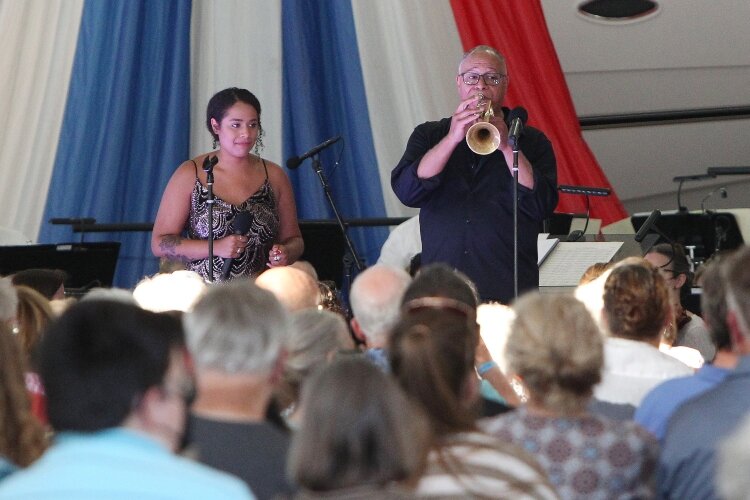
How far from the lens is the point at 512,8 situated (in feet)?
25.4

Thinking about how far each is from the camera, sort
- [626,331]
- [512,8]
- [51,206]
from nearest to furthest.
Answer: [626,331] < [51,206] < [512,8]

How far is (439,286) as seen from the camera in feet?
9.06

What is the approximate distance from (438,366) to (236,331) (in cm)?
36

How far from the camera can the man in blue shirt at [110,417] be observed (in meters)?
1.68

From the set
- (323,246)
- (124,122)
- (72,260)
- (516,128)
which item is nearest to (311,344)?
(516,128)

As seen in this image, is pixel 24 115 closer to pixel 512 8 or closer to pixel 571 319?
pixel 512 8

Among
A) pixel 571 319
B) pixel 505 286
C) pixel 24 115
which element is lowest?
pixel 571 319

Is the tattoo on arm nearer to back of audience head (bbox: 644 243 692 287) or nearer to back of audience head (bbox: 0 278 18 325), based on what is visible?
back of audience head (bbox: 0 278 18 325)

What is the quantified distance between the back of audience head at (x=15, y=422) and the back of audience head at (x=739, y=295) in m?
1.38

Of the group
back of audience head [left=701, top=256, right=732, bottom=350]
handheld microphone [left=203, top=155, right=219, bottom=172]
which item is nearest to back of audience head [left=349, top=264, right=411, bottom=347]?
back of audience head [left=701, top=256, right=732, bottom=350]

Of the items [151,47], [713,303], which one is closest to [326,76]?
[151,47]

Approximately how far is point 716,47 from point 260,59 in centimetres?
562

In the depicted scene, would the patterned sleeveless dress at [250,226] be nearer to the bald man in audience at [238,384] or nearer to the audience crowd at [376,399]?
the audience crowd at [376,399]

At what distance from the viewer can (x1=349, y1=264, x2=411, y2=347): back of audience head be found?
117 inches
